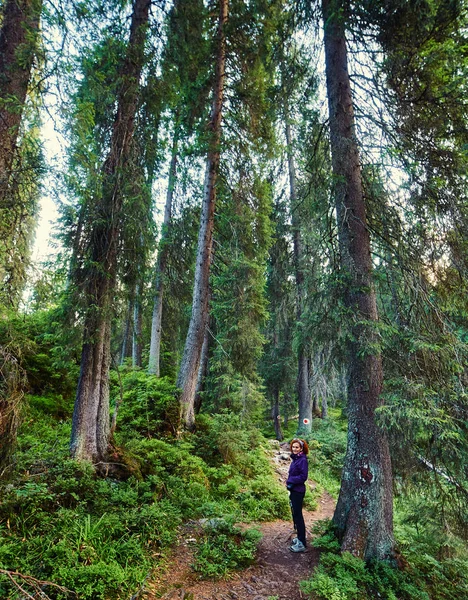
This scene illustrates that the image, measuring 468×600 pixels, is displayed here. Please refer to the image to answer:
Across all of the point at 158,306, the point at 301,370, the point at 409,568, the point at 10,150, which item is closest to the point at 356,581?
the point at 409,568

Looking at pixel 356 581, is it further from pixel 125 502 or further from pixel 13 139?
pixel 13 139

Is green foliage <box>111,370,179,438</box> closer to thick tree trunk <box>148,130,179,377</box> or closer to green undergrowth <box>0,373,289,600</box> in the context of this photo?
green undergrowth <box>0,373,289,600</box>

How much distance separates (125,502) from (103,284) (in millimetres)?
3274

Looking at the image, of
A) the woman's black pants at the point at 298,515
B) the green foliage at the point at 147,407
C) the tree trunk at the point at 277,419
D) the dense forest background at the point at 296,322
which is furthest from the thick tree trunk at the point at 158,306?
the woman's black pants at the point at 298,515

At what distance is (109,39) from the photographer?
4879 mm

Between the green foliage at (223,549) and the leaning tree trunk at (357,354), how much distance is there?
4.44 feet

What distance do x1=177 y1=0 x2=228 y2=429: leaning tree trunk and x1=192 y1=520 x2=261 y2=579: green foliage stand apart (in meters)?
3.73

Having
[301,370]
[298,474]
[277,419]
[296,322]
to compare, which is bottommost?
[277,419]

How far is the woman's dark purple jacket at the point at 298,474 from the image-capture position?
529 centimetres

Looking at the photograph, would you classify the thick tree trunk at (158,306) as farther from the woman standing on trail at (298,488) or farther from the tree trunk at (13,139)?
the tree trunk at (13,139)

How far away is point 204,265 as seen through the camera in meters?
9.50

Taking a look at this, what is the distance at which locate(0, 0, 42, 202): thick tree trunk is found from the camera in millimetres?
3723

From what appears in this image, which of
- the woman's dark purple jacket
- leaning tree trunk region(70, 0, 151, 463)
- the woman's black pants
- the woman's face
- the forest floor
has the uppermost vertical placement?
leaning tree trunk region(70, 0, 151, 463)

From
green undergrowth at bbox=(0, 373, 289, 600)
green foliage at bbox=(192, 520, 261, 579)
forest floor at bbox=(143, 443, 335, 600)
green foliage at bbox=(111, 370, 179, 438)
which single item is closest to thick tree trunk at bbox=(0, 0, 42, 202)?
green undergrowth at bbox=(0, 373, 289, 600)
